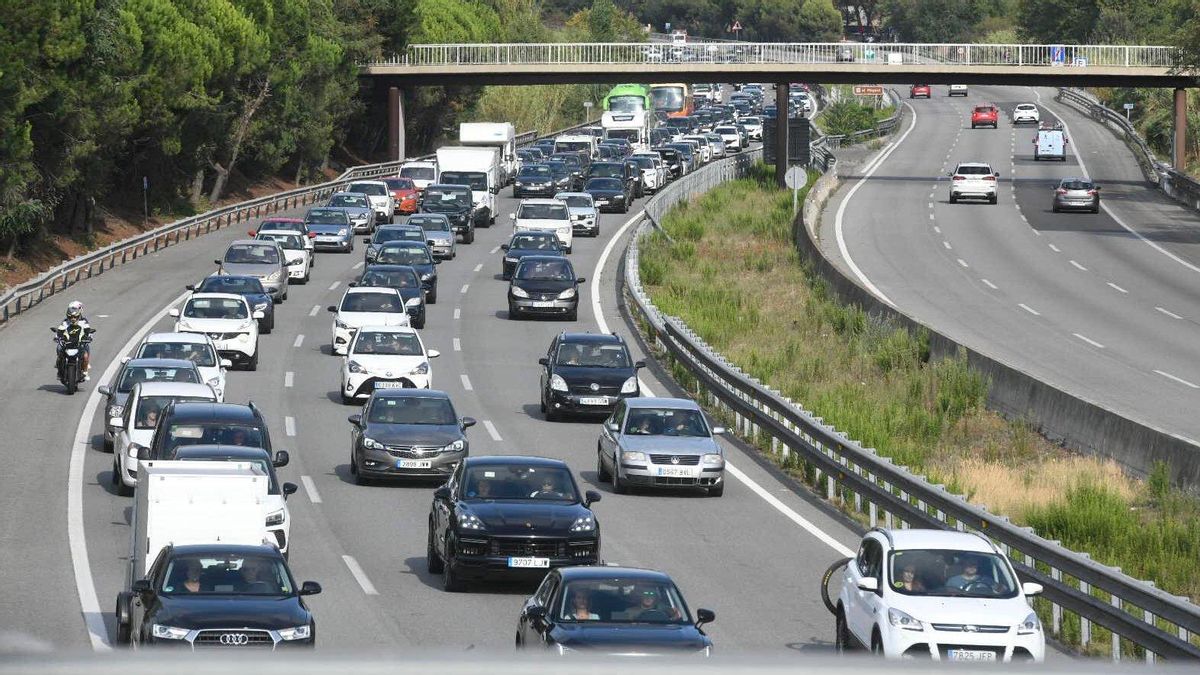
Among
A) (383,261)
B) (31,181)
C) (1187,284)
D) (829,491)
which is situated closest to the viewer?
(829,491)

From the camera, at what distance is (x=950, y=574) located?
1481 cm

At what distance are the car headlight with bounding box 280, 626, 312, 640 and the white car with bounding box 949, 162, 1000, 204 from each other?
62.2 meters

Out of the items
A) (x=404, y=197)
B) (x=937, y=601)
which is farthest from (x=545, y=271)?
(x=937, y=601)

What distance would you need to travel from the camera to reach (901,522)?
73.5ft

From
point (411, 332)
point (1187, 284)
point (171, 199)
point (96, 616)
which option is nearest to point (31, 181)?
point (171, 199)

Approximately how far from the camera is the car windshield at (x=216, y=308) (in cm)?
3688

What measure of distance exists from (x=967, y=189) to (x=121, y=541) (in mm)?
56612

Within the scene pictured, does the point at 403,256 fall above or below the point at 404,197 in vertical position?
above

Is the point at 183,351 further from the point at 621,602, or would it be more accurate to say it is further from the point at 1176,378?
the point at 621,602

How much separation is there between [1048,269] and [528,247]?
15.3 metres

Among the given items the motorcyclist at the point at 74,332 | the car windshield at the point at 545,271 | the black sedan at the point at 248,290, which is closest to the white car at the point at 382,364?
the motorcyclist at the point at 74,332

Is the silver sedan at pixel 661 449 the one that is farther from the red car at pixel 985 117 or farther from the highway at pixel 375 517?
the red car at pixel 985 117

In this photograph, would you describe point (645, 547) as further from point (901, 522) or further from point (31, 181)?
point (31, 181)

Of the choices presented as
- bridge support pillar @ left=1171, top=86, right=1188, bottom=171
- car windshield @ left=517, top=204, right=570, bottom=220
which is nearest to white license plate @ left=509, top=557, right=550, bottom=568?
car windshield @ left=517, top=204, right=570, bottom=220
